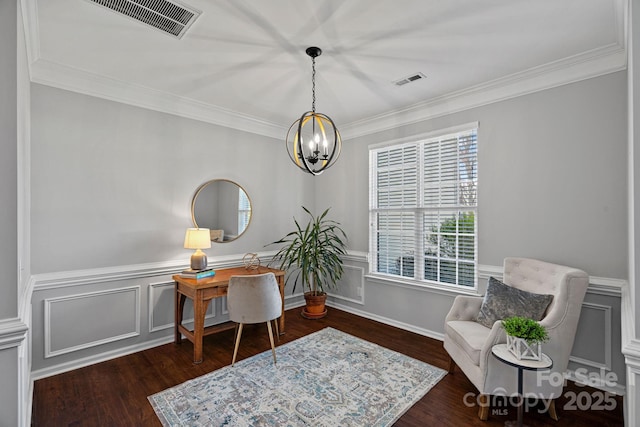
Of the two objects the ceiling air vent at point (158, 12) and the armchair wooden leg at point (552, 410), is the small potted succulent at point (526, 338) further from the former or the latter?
the ceiling air vent at point (158, 12)

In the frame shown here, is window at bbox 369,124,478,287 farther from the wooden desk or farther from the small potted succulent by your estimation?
the wooden desk

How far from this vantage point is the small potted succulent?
182 cm

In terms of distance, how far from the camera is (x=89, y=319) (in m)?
2.86

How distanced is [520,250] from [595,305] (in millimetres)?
664

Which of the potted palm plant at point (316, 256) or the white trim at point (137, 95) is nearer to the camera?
the white trim at point (137, 95)

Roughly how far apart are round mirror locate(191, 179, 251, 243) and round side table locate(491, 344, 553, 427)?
304 centimetres

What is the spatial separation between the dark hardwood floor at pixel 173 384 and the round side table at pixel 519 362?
0.97 ft

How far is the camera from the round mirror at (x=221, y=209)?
3.61 m

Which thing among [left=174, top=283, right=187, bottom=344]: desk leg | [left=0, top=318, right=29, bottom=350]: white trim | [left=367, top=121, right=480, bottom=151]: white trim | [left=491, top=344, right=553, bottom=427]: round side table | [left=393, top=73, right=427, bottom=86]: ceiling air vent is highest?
[left=393, top=73, right=427, bottom=86]: ceiling air vent

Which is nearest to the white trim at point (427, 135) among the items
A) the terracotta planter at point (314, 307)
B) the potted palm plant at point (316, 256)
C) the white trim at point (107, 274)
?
the potted palm plant at point (316, 256)

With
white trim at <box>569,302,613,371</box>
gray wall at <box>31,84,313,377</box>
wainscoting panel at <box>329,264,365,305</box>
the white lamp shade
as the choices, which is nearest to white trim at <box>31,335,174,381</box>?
gray wall at <box>31,84,313,377</box>

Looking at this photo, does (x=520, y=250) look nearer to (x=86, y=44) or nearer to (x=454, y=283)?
(x=454, y=283)

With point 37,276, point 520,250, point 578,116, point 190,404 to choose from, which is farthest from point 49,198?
point 578,116

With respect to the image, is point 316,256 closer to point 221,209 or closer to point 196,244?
point 221,209
